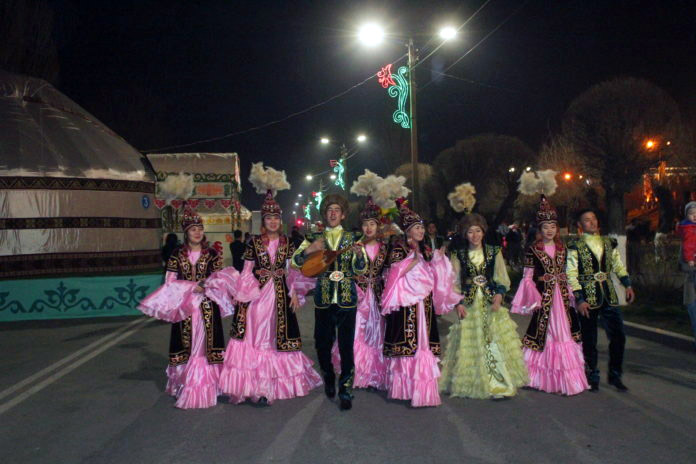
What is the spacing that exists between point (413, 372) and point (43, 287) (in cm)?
966

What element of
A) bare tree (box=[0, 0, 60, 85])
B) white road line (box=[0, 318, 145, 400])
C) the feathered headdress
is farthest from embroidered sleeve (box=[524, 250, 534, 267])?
bare tree (box=[0, 0, 60, 85])

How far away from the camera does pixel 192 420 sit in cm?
524

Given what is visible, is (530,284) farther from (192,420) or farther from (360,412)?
(192,420)

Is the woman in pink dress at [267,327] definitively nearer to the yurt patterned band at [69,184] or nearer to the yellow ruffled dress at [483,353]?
the yellow ruffled dress at [483,353]

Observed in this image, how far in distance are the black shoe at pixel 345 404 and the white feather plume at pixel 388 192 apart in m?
2.02

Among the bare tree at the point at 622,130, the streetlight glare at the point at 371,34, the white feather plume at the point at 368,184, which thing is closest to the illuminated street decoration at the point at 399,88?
the streetlight glare at the point at 371,34

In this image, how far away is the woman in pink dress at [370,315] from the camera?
19.6ft

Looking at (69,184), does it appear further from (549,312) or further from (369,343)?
(549,312)

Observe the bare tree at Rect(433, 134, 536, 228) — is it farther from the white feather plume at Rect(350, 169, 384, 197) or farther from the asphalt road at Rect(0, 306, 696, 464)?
the asphalt road at Rect(0, 306, 696, 464)

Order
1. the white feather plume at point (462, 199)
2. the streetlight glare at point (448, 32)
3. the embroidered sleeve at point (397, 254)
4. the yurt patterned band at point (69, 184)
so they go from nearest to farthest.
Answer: the embroidered sleeve at point (397, 254) → the white feather plume at point (462, 199) → the streetlight glare at point (448, 32) → the yurt patterned band at point (69, 184)

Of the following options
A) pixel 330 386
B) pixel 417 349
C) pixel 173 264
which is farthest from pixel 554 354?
pixel 173 264

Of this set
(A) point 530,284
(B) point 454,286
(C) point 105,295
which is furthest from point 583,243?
(C) point 105,295

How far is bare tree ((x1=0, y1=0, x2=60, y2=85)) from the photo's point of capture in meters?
24.4

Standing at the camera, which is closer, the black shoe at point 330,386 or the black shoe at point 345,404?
the black shoe at point 345,404
